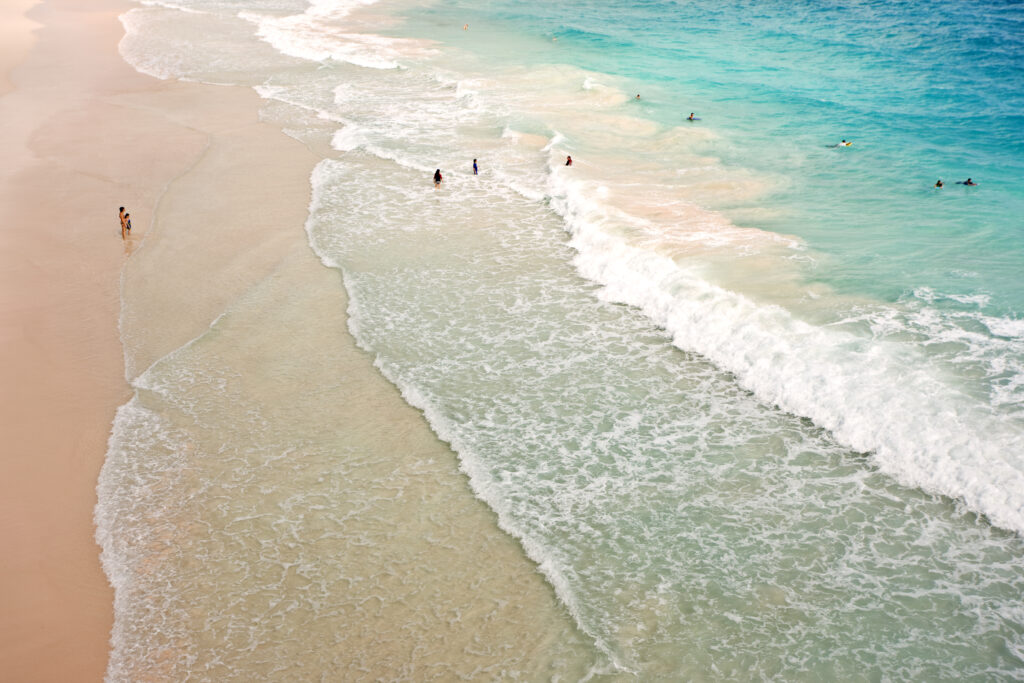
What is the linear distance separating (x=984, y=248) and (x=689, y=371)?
9.33 m

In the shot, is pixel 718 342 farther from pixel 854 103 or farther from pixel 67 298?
pixel 854 103

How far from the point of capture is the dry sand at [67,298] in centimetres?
874

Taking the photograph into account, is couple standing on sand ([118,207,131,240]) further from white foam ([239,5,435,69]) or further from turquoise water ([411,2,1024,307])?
white foam ([239,5,435,69])

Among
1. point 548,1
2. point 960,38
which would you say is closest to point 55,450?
point 960,38

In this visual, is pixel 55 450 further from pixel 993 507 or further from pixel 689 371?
pixel 993 507

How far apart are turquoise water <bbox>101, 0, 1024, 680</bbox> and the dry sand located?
14.3ft

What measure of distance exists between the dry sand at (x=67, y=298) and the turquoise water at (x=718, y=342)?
436 cm

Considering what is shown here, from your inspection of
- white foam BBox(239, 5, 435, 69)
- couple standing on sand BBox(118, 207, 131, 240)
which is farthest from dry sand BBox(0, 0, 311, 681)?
white foam BBox(239, 5, 435, 69)

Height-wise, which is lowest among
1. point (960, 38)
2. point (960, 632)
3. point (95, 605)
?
point (95, 605)

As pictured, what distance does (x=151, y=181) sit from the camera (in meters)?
21.6

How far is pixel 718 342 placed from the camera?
13.8 meters

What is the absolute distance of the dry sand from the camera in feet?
28.7

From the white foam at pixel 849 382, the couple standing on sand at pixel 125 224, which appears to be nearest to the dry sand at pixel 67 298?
the couple standing on sand at pixel 125 224

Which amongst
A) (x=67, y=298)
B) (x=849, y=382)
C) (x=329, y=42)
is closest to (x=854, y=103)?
(x=849, y=382)
